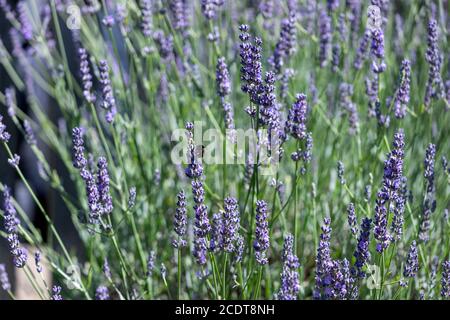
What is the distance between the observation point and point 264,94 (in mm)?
1676

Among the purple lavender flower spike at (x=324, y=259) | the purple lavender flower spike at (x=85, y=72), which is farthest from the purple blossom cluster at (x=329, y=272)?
the purple lavender flower spike at (x=85, y=72)

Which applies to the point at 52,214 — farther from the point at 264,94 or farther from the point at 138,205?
the point at 264,94

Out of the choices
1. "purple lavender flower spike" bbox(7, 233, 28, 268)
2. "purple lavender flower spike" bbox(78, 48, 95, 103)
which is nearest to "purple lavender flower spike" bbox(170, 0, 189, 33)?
"purple lavender flower spike" bbox(78, 48, 95, 103)

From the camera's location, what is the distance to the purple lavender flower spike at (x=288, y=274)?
177 centimetres

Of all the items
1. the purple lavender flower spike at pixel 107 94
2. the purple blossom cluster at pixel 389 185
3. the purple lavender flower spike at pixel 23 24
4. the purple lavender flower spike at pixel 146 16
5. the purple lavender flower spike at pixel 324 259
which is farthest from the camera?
the purple lavender flower spike at pixel 23 24

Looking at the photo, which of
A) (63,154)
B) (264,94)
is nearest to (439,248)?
(264,94)

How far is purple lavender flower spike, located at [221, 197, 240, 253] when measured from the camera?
1.64 metres

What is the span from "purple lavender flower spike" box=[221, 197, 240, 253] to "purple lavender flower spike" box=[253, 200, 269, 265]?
56mm

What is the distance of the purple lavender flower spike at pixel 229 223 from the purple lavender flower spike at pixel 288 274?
0.48 feet

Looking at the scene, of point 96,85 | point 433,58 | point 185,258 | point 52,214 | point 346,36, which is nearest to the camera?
point 433,58

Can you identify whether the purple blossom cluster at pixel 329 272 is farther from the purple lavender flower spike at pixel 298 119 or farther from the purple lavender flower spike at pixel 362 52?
the purple lavender flower spike at pixel 362 52

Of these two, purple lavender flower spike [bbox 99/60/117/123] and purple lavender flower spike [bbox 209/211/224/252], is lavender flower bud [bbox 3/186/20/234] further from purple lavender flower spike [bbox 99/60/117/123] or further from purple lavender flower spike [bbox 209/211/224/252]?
purple lavender flower spike [bbox 209/211/224/252]

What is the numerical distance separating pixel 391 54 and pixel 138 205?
1265 mm
